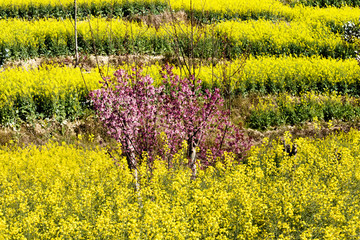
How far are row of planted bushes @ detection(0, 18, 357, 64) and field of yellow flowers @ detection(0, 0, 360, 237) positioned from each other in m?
0.05

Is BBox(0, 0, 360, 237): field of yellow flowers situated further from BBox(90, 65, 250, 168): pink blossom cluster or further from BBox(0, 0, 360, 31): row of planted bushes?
BBox(90, 65, 250, 168): pink blossom cluster

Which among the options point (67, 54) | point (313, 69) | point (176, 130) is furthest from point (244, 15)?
point (176, 130)

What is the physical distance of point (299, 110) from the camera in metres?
11.1

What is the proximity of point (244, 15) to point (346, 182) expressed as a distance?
12.3 metres

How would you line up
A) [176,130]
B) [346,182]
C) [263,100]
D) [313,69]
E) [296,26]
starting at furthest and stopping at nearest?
[296,26], [313,69], [263,100], [176,130], [346,182]

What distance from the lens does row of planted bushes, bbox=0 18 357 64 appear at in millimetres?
12758

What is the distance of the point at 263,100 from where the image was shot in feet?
38.5

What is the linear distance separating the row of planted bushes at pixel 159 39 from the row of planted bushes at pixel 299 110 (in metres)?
2.09

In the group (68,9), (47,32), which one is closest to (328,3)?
(68,9)

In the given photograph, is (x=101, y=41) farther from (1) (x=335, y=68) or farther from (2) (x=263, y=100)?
(1) (x=335, y=68)

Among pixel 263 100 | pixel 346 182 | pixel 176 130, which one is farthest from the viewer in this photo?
pixel 263 100

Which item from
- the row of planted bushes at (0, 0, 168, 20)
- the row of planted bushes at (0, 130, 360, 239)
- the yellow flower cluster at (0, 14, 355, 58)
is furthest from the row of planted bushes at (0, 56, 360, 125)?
the row of planted bushes at (0, 0, 168, 20)

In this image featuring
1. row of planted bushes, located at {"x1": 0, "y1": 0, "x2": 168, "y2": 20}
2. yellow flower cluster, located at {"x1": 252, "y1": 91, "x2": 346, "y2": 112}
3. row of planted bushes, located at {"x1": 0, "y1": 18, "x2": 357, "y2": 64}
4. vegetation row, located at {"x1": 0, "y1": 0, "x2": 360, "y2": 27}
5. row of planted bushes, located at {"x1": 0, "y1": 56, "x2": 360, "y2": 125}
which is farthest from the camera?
vegetation row, located at {"x1": 0, "y1": 0, "x2": 360, "y2": 27}

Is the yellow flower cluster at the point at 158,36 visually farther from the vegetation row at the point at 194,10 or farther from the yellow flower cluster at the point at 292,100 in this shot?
the yellow flower cluster at the point at 292,100
